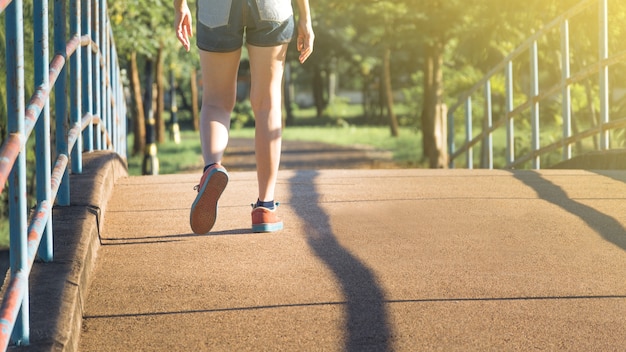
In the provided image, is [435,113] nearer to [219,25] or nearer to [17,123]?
[219,25]

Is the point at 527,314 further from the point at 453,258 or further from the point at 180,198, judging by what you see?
the point at 180,198

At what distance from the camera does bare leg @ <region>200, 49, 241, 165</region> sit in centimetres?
476

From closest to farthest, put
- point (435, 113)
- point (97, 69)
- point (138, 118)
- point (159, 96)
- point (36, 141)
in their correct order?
1. point (36, 141)
2. point (97, 69)
3. point (435, 113)
4. point (138, 118)
5. point (159, 96)

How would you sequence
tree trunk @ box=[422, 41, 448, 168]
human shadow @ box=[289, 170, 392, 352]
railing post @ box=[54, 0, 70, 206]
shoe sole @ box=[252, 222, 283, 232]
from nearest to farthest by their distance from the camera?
1. human shadow @ box=[289, 170, 392, 352]
2. railing post @ box=[54, 0, 70, 206]
3. shoe sole @ box=[252, 222, 283, 232]
4. tree trunk @ box=[422, 41, 448, 168]

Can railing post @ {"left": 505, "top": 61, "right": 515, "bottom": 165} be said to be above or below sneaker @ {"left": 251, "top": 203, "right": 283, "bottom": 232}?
above

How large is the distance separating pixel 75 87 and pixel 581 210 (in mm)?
2438

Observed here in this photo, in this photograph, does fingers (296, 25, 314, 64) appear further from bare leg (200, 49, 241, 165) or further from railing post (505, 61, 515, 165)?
railing post (505, 61, 515, 165)

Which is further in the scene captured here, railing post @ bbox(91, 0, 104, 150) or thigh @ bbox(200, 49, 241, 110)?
railing post @ bbox(91, 0, 104, 150)

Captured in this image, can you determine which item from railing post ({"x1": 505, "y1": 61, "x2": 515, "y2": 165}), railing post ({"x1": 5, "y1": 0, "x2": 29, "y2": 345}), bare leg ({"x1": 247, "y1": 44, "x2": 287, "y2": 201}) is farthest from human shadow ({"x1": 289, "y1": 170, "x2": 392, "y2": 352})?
railing post ({"x1": 505, "y1": 61, "x2": 515, "y2": 165})

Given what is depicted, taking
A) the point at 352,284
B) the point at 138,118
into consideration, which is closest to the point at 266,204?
the point at 352,284

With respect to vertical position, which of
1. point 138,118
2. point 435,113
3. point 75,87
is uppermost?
point 138,118

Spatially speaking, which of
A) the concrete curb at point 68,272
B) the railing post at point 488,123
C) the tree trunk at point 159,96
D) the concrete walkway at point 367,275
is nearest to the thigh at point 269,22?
the concrete walkway at point 367,275

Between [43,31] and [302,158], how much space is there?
22730mm

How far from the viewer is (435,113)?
22656mm
